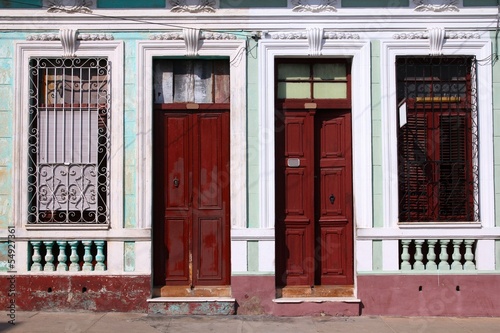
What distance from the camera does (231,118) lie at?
30.7 ft

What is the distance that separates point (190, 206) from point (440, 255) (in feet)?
11.5

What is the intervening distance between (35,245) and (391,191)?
490 centimetres

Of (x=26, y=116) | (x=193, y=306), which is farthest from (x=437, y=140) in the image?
(x=26, y=116)

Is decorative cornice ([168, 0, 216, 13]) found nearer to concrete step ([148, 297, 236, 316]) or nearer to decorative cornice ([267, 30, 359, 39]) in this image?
decorative cornice ([267, 30, 359, 39])

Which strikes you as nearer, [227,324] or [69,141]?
[227,324]

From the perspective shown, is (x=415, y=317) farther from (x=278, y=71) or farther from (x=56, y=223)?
(x=56, y=223)

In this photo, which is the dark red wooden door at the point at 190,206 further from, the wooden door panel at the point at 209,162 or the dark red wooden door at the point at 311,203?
the dark red wooden door at the point at 311,203

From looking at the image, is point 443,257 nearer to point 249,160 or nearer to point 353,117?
point 353,117

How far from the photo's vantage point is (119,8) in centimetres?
933

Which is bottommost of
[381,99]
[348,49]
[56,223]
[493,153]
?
[56,223]

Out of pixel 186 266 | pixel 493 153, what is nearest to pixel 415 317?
pixel 493 153

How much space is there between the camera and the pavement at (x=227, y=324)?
844 cm

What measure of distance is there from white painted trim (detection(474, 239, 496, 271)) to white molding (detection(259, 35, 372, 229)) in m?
1.54

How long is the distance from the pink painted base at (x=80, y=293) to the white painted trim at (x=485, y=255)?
4493mm
